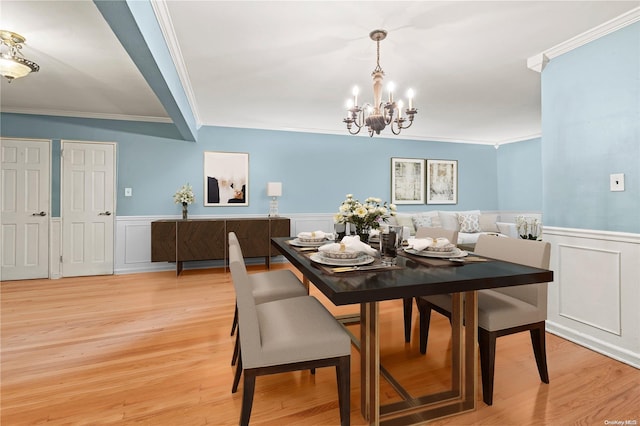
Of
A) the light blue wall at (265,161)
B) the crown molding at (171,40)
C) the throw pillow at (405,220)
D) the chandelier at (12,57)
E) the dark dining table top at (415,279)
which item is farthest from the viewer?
the throw pillow at (405,220)

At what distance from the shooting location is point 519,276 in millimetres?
1296

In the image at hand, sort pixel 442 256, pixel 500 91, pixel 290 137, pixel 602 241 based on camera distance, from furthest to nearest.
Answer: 1. pixel 290 137
2. pixel 500 91
3. pixel 602 241
4. pixel 442 256

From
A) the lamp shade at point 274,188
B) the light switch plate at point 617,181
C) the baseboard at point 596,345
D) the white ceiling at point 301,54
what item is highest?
the white ceiling at point 301,54

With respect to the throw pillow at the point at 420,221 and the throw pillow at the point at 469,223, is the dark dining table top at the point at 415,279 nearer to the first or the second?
the throw pillow at the point at 420,221

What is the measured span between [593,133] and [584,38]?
0.73 meters

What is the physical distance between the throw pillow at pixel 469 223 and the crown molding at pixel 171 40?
15.8 ft

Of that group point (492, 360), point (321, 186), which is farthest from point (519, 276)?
point (321, 186)

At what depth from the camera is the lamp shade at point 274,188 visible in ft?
15.8

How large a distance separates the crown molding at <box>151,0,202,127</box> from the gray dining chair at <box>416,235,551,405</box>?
2.56 m

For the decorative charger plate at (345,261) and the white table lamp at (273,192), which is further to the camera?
the white table lamp at (273,192)

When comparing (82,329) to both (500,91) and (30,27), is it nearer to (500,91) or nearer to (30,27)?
(30,27)

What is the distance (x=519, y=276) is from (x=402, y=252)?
0.68 metres

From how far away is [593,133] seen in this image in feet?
7.50

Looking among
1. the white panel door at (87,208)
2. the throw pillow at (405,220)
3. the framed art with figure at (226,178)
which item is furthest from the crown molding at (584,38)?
the white panel door at (87,208)
